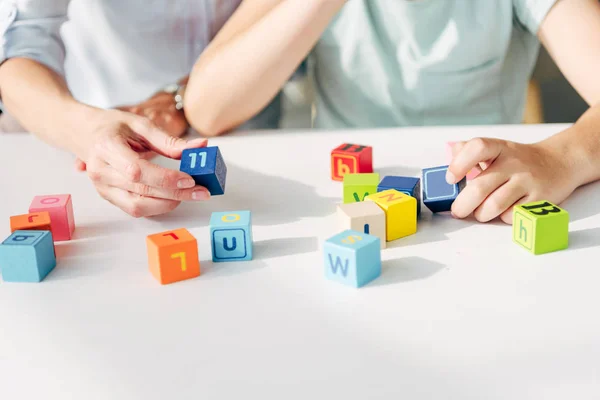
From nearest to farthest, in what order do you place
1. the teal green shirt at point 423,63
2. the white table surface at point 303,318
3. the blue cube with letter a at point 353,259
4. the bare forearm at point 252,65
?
the white table surface at point 303,318 < the blue cube with letter a at point 353,259 < the bare forearm at point 252,65 < the teal green shirt at point 423,63

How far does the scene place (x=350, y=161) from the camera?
39.3 inches

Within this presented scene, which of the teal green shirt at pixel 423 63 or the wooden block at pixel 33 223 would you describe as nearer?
the wooden block at pixel 33 223

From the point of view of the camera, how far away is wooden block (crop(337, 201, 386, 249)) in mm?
799

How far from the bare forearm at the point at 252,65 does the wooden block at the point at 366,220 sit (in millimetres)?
459

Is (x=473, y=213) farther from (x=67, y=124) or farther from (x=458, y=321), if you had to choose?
(x=67, y=124)

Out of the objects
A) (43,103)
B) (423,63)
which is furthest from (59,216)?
(423,63)

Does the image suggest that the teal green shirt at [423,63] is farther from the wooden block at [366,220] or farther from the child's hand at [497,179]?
the wooden block at [366,220]

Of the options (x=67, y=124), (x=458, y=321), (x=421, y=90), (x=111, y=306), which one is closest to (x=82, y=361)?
(x=111, y=306)

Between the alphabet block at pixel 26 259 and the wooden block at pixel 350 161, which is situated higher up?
the wooden block at pixel 350 161

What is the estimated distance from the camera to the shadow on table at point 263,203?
2.98 ft

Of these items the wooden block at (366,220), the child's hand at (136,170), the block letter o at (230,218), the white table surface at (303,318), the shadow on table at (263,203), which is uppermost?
the child's hand at (136,170)

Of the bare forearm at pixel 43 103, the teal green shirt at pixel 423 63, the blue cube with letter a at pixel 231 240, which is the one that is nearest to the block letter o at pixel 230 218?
the blue cube with letter a at pixel 231 240

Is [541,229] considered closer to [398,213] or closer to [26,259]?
[398,213]

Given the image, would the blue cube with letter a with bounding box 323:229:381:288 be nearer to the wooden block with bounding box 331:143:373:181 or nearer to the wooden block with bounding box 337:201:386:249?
the wooden block with bounding box 337:201:386:249
